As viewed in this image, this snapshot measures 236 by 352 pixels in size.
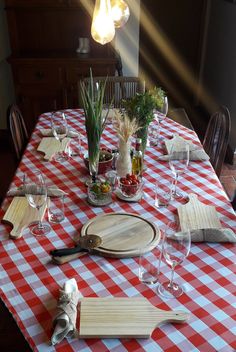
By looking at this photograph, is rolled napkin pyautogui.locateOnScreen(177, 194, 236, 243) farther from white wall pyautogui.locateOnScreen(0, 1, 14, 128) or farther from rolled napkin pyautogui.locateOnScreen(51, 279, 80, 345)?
white wall pyautogui.locateOnScreen(0, 1, 14, 128)

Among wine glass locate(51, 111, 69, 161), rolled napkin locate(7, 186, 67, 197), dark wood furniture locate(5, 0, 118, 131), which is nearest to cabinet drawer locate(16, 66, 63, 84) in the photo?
dark wood furniture locate(5, 0, 118, 131)

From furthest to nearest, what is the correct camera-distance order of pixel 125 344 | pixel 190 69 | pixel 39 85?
pixel 190 69 < pixel 39 85 < pixel 125 344

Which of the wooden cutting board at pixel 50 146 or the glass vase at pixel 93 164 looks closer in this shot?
the glass vase at pixel 93 164

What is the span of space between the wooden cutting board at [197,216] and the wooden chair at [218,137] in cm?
64

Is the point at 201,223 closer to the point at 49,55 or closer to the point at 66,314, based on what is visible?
the point at 66,314

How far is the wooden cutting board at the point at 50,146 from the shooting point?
6.87ft

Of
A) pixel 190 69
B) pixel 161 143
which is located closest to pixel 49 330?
pixel 161 143

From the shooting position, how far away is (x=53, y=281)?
128 centimetres

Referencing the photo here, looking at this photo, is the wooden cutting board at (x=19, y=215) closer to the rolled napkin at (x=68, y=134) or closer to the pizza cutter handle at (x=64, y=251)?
the pizza cutter handle at (x=64, y=251)

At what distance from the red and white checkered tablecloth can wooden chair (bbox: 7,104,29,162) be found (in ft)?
2.37

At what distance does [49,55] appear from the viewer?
3.58 metres

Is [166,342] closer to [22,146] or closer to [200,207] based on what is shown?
[200,207]

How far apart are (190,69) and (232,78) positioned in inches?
47.7

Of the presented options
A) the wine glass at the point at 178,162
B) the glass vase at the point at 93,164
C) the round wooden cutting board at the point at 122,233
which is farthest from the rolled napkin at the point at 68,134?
the round wooden cutting board at the point at 122,233
